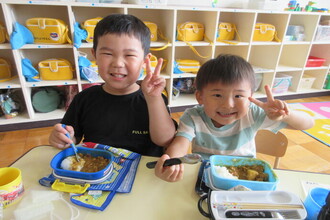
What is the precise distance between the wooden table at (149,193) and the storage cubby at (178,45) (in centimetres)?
155

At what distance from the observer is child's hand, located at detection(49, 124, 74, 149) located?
706mm

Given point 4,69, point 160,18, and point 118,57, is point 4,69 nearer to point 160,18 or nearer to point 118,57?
point 160,18

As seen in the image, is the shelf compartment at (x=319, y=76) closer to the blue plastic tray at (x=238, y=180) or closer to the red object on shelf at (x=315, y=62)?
the red object on shelf at (x=315, y=62)

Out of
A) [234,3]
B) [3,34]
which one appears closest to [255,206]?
[3,34]

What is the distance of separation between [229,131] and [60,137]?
1.94ft

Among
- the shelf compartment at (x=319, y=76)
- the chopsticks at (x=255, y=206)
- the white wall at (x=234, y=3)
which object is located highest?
the white wall at (x=234, y=3)

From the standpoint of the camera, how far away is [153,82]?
2.40 feet

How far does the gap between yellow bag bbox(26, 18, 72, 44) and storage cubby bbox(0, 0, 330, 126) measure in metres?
0.07

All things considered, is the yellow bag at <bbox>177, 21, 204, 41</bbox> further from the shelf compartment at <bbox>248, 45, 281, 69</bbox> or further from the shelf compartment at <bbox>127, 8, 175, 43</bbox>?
the shelf compartment at <bbox>248, 45, 281, 69</bbox>

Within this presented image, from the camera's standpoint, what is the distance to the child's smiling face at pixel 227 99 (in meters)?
0.74

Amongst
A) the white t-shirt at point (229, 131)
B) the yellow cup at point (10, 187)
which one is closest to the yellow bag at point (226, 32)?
the white t-shirt at point (229, 131)

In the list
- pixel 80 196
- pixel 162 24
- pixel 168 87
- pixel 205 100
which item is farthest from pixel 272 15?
pixel 80 196

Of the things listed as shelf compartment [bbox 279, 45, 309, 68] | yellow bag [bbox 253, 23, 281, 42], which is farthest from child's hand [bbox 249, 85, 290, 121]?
shelf compartment [bbox 279, 45, 309, 68]

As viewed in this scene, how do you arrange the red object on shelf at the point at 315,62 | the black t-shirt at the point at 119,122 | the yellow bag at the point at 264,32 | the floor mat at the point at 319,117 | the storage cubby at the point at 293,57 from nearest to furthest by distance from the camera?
the black t-shirt at the point at 119,122 < the floor mat at the point at 319,117 < the yellow bag at the point at 264,32 < the storage cubby at the point at 293,57 < the red object on shelf at the point at 315,62
